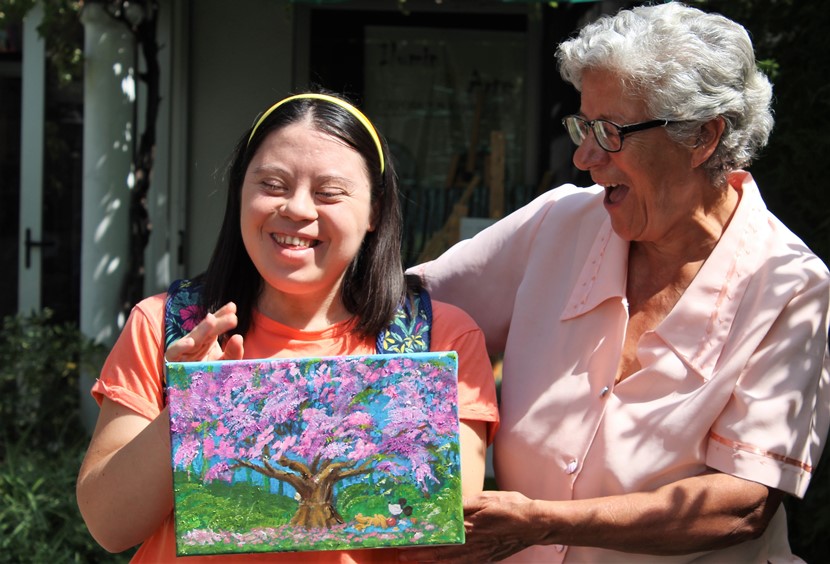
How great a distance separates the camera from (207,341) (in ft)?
6.52

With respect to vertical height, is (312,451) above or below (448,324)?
below

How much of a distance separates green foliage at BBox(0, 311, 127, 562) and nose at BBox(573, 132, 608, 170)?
320cm

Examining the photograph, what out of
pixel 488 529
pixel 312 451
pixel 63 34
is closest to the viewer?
pixel 312 451

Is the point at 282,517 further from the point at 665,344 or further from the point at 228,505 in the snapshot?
the point at 665,344

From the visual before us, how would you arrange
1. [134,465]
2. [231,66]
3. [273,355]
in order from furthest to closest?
[231,66]
[273,355]
[134,465]

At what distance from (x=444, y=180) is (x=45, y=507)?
3307mm

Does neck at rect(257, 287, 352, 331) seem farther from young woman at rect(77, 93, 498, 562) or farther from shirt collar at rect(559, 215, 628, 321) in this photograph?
shirt collar at rect(559, 215, 628, 321)

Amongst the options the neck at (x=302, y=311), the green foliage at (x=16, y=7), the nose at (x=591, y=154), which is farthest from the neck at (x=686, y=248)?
the green foliage at (x=16, y=7)

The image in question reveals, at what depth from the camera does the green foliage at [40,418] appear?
4.64m

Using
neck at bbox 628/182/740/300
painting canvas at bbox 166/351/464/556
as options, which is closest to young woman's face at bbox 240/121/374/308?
painting canvas at bbox 166/351/464/556

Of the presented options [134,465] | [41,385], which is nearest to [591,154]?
[134,465]

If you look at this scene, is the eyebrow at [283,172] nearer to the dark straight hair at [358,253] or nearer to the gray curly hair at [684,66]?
the dark straight hair at [358,253]

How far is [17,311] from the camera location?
635cm

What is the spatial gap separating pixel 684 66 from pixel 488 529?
42.6 inches
